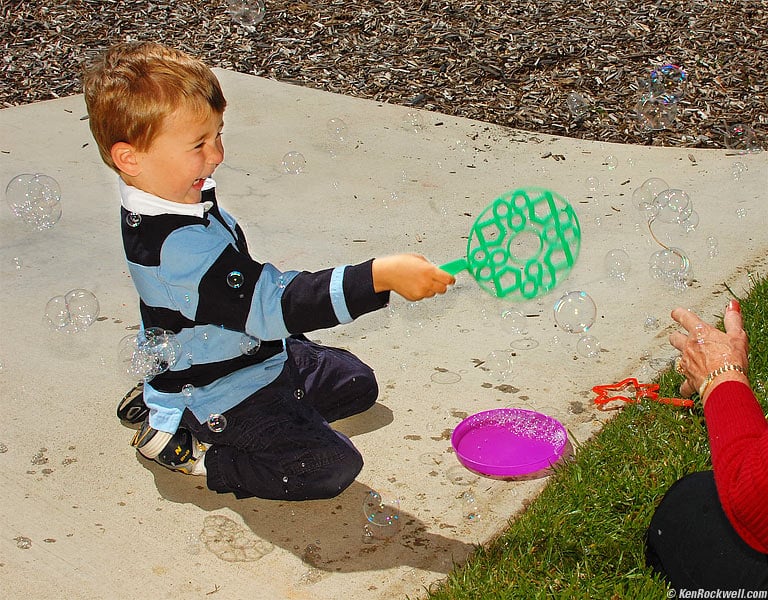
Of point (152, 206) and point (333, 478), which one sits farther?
point (333, 478)

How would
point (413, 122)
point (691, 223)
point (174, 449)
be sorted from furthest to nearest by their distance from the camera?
point (413, 122) → point (691, 223) → point (174, 449)

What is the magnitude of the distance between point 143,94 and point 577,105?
3746 millimetres

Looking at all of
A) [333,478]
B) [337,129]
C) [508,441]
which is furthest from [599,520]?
[337,129]

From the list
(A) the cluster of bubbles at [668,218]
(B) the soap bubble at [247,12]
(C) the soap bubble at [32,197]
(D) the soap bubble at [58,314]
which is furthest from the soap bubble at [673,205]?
(B) the soap bubble at [247,12]

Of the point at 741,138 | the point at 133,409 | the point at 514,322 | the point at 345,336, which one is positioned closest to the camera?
the point at 133,409

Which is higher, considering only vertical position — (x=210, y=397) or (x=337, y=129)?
(x=337, y=129)

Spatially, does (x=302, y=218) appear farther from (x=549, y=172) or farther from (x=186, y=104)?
(x=186, y=104)

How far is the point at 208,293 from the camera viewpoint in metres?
2.85

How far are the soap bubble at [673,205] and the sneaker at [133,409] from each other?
2378 mm

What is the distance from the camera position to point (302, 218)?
16.4 feet

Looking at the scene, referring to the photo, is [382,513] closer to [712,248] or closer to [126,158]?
[126,158]

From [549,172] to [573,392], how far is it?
83.0 inches

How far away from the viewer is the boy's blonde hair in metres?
2.88

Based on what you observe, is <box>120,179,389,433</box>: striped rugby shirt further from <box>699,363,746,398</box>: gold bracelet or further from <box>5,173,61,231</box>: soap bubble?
<box>5,173,61,231</box>: soap bubble
